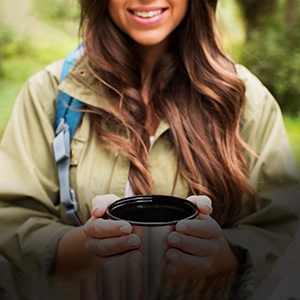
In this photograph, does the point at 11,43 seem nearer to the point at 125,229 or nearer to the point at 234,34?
the point at 234,34

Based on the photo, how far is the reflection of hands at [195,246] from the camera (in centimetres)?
39

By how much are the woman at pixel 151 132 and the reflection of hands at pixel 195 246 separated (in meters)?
0.21

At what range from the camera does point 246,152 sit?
0.93m

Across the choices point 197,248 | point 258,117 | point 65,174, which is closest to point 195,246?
point 197,248

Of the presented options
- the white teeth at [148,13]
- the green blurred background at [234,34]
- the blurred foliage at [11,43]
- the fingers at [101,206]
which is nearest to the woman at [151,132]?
the white teeth at [148,13]

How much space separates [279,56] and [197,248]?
9.57ft

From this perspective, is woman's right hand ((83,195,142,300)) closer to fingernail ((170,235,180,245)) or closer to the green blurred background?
fingernail ((170,235,180,245))

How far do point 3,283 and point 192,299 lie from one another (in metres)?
0.21

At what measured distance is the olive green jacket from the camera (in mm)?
749

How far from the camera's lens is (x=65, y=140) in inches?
35.2

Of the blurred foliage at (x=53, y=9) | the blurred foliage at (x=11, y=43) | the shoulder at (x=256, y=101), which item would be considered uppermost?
the shoulder at (x=256, y=101)

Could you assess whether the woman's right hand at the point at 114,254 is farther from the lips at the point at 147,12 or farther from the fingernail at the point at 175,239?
the lips at the point at 147,12

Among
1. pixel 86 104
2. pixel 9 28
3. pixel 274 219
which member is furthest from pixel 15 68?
pixel 274 219

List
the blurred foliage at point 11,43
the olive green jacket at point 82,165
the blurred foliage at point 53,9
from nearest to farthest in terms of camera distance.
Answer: the olive green jacket at point 82,165 → the blurred foliage at point 53,9 → the blurred foliage at point 11,43
